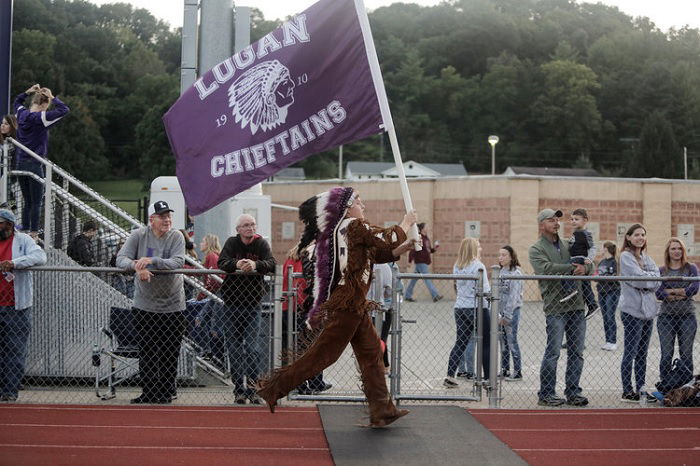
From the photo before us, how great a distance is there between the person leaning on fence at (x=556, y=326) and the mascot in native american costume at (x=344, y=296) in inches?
95.9

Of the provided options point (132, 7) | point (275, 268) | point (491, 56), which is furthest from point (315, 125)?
point (491, 56)

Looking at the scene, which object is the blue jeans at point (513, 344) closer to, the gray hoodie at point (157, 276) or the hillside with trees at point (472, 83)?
the gray hoodie at point (157, 276)

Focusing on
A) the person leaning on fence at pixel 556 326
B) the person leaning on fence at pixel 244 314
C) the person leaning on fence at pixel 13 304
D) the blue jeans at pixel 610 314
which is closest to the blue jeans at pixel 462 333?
the person leaning on fence at pixel 556 326

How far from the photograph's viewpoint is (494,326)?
32.5ft

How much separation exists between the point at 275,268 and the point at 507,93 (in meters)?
109

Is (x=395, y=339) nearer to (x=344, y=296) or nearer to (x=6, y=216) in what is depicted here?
(x=344, y=296)

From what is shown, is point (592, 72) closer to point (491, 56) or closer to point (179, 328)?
point (491, 56)

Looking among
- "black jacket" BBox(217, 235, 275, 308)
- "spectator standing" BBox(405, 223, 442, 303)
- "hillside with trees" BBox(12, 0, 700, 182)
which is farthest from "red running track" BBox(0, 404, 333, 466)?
"hillside with trees" BBox(12, 0, 700, 182)

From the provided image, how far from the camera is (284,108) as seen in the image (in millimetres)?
8844

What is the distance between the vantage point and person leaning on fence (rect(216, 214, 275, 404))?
33.3 ft

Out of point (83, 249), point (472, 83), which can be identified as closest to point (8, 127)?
point (83, 249)

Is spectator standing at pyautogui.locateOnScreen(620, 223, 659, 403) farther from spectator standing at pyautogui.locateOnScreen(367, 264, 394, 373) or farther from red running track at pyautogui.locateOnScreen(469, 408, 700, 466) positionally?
spectator standing at pyautogui.locateOnScreen(367, 264, 394, 373)

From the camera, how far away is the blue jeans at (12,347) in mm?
10102

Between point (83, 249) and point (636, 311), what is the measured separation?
6464 mm
